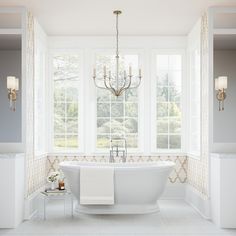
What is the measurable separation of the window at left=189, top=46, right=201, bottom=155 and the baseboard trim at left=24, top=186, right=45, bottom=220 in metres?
2.50

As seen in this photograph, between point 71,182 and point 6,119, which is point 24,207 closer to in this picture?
point 71,182

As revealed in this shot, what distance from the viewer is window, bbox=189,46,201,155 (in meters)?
6.72

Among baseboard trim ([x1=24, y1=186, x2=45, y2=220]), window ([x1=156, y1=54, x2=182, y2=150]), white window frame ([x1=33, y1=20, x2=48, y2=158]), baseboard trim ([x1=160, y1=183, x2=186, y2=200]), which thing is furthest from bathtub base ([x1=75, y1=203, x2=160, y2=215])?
window ([x1=156, y1=54, x2=182, y2=150])

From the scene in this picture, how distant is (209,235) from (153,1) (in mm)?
2904

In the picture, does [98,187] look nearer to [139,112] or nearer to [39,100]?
[39,100]

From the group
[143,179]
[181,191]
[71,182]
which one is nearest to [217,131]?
[181,191]

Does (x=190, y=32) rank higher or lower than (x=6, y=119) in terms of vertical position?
higher

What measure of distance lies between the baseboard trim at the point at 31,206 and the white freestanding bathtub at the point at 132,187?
0.56 metres

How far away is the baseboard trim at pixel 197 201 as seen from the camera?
225 inches

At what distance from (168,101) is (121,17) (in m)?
1.90

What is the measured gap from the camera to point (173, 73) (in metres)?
7.59

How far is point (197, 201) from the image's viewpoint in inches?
251

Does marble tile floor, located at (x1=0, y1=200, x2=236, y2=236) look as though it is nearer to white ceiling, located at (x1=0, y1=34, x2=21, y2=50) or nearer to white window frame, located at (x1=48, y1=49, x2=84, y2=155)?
white window frame, located at (x1=48, y1=49, x2=84, y2=155)

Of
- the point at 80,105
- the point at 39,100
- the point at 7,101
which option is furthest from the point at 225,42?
the point at 7,101
